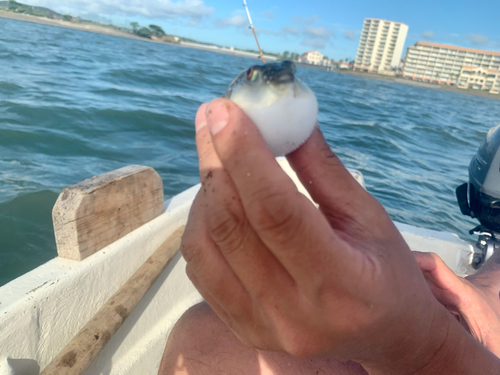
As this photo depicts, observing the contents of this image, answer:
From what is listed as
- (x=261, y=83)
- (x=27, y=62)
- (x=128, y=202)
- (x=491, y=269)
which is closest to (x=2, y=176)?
(x=128, y=202)

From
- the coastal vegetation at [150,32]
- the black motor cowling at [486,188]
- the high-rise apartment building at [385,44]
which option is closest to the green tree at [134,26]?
the coastal vegetation at [150,32]

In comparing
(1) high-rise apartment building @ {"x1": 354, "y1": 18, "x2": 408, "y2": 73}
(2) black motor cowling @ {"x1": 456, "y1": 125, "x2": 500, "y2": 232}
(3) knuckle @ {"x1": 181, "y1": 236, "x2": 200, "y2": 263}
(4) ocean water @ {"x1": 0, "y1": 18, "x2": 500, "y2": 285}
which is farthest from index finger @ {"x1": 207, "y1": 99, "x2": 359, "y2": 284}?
(1) high-rise apartment building @ {"x1": 354, "y1": 18, "x2": 408, "y2": 73}

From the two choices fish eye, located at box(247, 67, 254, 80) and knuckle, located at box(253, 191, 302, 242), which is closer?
knuckle, located at box(253, 191, 302, 242)

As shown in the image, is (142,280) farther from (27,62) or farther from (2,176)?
(27,62)

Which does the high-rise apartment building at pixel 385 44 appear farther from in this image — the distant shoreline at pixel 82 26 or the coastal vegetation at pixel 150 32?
the coastal vegetation at pixel 150 32

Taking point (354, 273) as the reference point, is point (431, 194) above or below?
below

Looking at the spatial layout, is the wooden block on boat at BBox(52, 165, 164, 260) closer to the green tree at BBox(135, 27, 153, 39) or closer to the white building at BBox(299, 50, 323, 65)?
the green tree at BBox(135, 27, 153, 39)

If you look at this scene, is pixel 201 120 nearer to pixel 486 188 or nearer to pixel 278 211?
pixel 278 211
